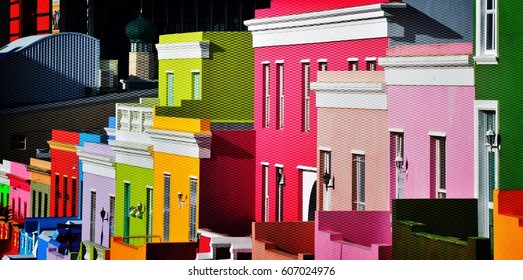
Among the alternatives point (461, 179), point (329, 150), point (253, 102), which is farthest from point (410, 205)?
point (253, 102)

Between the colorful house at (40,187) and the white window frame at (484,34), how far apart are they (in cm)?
4103

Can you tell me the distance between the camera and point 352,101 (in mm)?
38500

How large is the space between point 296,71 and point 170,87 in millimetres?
12900

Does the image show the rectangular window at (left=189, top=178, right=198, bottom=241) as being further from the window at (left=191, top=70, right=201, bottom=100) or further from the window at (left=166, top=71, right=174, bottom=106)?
the window at (left=166, top=71, right=174, bottom=106)

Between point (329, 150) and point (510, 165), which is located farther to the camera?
point (329, 150)

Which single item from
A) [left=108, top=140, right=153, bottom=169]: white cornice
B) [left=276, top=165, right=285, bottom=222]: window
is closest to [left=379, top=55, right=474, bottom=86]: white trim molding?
[left=276, top=165, right=285, bottom=222]: window

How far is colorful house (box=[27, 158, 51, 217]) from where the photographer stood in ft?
234

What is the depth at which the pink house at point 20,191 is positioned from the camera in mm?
74938

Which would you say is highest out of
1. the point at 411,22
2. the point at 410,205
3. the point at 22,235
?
the point at 411,22

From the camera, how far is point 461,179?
32.2m

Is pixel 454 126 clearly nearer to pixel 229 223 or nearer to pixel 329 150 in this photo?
pixel 329 150

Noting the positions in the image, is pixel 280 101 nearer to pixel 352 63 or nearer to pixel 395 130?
pixel 352 63

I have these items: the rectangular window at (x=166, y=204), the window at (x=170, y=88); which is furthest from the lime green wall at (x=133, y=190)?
the window at (x=170, y=88)

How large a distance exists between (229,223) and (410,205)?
17641 millimetres
